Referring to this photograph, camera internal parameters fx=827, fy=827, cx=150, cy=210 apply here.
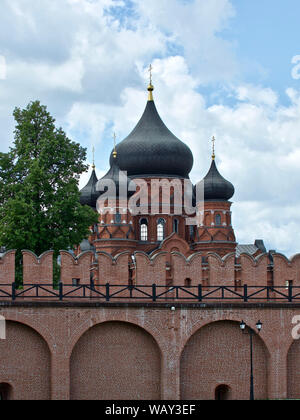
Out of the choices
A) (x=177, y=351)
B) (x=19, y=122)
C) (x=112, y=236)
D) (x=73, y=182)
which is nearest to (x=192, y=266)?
(x=177, y=351)

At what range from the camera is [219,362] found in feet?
101

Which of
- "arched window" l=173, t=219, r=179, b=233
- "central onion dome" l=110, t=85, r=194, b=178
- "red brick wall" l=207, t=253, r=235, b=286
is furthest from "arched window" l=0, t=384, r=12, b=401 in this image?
"arched window" l=173, t=219, r=179, b=233

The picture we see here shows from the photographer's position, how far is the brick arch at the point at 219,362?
100 feet

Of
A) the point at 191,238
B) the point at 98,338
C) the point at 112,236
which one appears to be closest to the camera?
the point at 98,338

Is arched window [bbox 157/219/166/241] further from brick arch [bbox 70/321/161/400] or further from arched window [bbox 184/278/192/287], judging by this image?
brick arch [bbox 70/321/161/400]

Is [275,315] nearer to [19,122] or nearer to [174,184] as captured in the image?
[19,122]

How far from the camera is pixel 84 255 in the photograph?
30.3m

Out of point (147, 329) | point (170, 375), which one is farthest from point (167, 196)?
point (170, 375)

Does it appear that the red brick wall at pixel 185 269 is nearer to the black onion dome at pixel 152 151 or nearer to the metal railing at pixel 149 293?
the metal railing at pixel 149 293

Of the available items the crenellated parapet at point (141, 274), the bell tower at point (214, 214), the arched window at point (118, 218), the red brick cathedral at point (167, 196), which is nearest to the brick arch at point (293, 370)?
the crenellated parapet at point (141, 274)

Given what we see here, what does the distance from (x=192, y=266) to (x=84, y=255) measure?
13.4ft

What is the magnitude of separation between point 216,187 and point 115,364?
45.1 m

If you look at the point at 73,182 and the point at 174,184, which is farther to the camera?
the point at 174,184

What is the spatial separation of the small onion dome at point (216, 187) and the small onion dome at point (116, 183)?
7.64 meters
